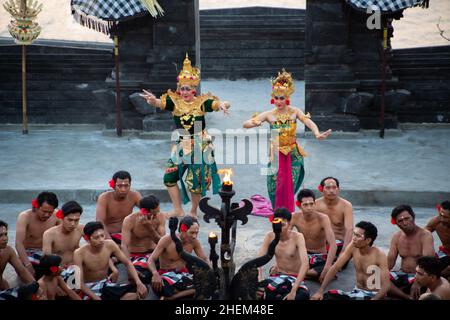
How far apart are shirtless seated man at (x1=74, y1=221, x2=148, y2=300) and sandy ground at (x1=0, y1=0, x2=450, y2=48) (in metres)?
19.7

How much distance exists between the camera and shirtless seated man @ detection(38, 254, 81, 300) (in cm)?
704

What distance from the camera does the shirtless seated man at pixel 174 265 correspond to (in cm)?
765

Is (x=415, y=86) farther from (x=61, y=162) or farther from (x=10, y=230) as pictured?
(x=10, y=230)

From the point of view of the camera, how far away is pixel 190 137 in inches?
397

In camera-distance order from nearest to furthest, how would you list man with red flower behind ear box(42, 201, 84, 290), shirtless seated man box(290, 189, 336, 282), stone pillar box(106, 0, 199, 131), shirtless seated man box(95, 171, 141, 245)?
1. man with red flower behind ear box(42, 201, 84, 290)
2. shirtless seated man box(290, 189, 336, 282)
3. shirtless seated man box(95, 171, 141, 245)
4. stone pillar box(106, 0, 199, 131)

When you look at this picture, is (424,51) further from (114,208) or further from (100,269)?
(100,269)

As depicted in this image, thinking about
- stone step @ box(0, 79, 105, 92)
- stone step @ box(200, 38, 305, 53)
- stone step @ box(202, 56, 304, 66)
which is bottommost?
stone step @ box(0, 79, 105, 92)

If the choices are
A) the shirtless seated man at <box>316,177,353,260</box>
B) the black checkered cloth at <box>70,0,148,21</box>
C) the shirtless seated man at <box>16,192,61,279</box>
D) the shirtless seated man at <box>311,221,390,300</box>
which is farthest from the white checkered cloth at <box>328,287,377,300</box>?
the black checkered cloth at <box>70,0,148,21</box>

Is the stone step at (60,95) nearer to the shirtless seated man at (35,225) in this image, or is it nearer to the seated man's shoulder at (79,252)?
the shirtless seated man at (35,225)

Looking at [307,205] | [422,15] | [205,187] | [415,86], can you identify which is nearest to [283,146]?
[205,187]

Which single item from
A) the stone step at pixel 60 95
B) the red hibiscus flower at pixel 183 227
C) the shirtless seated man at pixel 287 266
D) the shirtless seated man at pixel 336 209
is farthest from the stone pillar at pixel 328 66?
the red hibiscus flower at pixel 183 227

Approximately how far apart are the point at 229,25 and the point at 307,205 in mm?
12818

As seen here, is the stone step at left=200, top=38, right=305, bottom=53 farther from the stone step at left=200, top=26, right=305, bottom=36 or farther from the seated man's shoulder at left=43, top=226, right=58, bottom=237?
the seated man's shoulder at left=43, top=226, right=58, bottom=237

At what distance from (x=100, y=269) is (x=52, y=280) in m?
0.64
